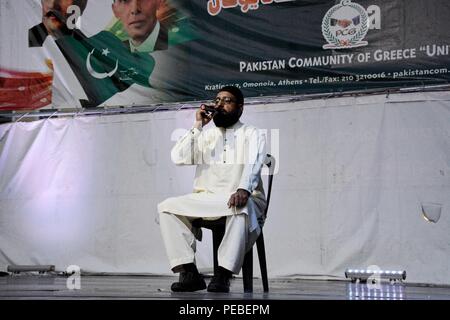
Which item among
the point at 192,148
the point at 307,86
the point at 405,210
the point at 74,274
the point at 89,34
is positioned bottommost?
the point at 74,274

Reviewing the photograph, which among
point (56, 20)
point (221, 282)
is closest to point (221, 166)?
point (221, 282)

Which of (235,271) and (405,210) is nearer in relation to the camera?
(235,271)

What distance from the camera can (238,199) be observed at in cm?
445

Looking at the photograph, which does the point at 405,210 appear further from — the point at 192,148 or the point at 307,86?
the point at 192,148

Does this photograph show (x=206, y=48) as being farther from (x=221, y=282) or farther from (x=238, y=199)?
(x=221, y=282)

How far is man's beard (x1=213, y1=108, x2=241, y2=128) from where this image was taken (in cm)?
495

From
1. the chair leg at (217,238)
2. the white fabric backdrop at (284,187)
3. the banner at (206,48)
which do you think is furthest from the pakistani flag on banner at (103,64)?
the chair leg at (217,238)

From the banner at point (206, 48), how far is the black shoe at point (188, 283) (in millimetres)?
2468

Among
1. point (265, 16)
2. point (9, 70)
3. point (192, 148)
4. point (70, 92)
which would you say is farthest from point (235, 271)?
point (9, 70)

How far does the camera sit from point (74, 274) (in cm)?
708

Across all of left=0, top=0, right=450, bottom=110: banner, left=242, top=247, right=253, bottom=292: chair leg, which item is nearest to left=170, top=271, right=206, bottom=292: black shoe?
left=242, top=247, right=253, bottom=292: chair leg

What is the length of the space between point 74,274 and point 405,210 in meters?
2.96

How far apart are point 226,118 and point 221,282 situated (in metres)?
1.10

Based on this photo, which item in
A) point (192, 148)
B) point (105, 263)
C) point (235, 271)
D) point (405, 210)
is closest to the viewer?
point (235, 271)
